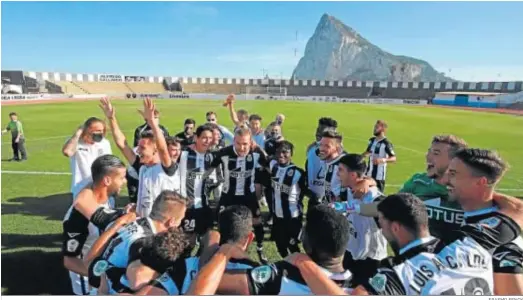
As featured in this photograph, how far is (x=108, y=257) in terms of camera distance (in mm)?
2998

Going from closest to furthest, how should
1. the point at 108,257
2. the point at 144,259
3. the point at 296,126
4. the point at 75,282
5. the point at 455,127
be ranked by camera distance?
1. the point at 144,259
2. the point at 108,257
3. the point at 75,282
4. the point at 296,126
5. the point at 455,127

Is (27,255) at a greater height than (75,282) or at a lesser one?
lesser

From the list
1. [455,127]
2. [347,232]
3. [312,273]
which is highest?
[347,232]

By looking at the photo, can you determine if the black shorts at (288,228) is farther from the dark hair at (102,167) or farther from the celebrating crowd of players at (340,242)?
the dark hair at (102,167)

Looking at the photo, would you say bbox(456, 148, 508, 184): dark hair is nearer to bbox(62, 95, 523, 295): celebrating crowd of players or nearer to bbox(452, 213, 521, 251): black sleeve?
bbox(62, 95, 523, 295): celebrating crowd of players

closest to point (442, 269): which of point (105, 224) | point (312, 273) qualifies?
point (312, 273)

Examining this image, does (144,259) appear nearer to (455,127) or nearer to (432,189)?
(432,189)

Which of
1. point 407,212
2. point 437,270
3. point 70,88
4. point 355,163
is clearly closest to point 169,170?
point 355,163

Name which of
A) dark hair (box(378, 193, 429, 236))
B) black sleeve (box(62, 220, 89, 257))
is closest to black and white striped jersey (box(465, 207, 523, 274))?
dark hair (box(378, 193, 429, 236))

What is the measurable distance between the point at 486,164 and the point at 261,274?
6.57 ft

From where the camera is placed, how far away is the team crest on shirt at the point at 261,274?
2.61m

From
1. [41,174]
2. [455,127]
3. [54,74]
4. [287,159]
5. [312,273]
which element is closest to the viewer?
[312,273]

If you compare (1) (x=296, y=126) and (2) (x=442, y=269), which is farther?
(1) (x=296, y=126)

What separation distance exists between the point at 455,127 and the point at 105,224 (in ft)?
105
